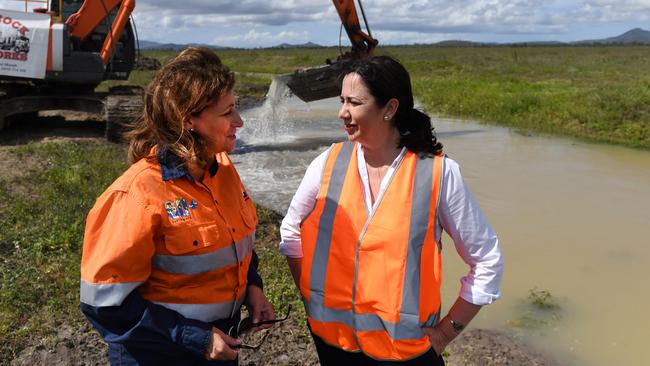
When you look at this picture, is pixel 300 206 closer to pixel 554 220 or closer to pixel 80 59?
pixel 554 220

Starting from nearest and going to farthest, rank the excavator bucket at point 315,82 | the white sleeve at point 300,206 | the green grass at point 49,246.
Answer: the white sleeve at point 300,206
the green grass at point 49,246
the excavator bucket at point 315,82

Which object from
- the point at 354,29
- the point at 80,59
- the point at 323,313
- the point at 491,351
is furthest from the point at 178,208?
the point at 354,29

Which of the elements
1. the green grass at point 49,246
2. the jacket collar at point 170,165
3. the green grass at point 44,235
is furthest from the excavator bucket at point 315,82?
the jacket collar at point 170,165

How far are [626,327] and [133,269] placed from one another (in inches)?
166

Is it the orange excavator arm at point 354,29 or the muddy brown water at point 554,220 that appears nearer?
the muddy brown water at point 554,220

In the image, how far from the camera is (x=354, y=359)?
2311 mm

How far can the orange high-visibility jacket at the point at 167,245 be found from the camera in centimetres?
185

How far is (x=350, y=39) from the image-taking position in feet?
38.4

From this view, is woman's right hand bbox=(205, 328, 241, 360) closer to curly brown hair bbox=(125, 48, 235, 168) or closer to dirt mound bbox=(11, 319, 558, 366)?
curly brown hair bbox=(125, 48, 235, 168)

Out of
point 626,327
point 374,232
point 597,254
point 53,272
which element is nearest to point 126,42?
point 53,272

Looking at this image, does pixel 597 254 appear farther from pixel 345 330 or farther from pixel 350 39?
pixel 350 39

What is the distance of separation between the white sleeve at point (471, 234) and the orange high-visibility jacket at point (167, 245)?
72 cm

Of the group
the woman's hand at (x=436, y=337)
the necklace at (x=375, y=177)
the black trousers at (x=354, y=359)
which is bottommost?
the black trousers at (x=354, y=359)

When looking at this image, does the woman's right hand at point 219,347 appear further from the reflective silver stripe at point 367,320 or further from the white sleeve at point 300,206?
the white sleeve at point 300,206
